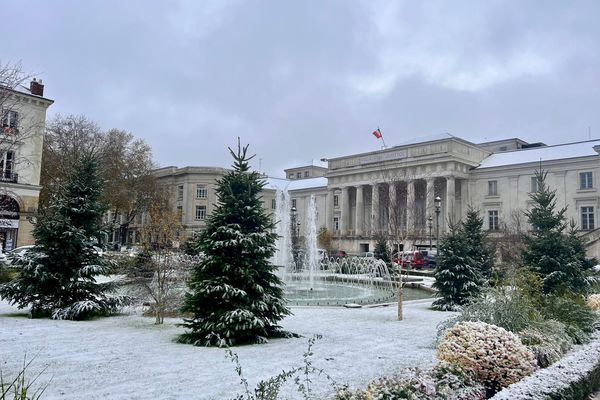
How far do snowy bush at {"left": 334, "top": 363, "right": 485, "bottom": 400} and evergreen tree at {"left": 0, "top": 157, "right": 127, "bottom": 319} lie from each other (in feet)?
30.0

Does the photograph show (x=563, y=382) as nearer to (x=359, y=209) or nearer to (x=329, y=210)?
(x=359, y=209)

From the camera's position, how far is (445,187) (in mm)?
57719

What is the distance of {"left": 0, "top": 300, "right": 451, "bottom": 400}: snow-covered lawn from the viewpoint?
20.1 ft

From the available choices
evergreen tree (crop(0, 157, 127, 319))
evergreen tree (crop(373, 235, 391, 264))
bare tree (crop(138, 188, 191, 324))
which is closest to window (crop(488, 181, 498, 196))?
evergreen tree (crop(373, 235, 391, 264))

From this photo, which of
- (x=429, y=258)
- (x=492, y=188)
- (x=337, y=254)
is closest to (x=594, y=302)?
(x=429, y=258)

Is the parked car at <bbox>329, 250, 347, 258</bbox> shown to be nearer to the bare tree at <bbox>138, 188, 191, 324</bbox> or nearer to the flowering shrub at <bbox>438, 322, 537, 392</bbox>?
the bare tree at <bbox>138, 188, 191, 324</bbox>

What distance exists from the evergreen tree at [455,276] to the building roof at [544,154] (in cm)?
3765

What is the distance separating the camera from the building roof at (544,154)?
51.1m

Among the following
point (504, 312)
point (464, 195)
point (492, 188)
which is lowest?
point (504, 312)

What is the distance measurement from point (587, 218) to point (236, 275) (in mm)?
50114

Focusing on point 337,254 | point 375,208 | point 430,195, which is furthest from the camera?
point 375,208

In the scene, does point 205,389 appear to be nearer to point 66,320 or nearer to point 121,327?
point 121,327

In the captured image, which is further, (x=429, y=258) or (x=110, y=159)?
(x=110, y=159)

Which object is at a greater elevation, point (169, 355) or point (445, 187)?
point (445, 187)
